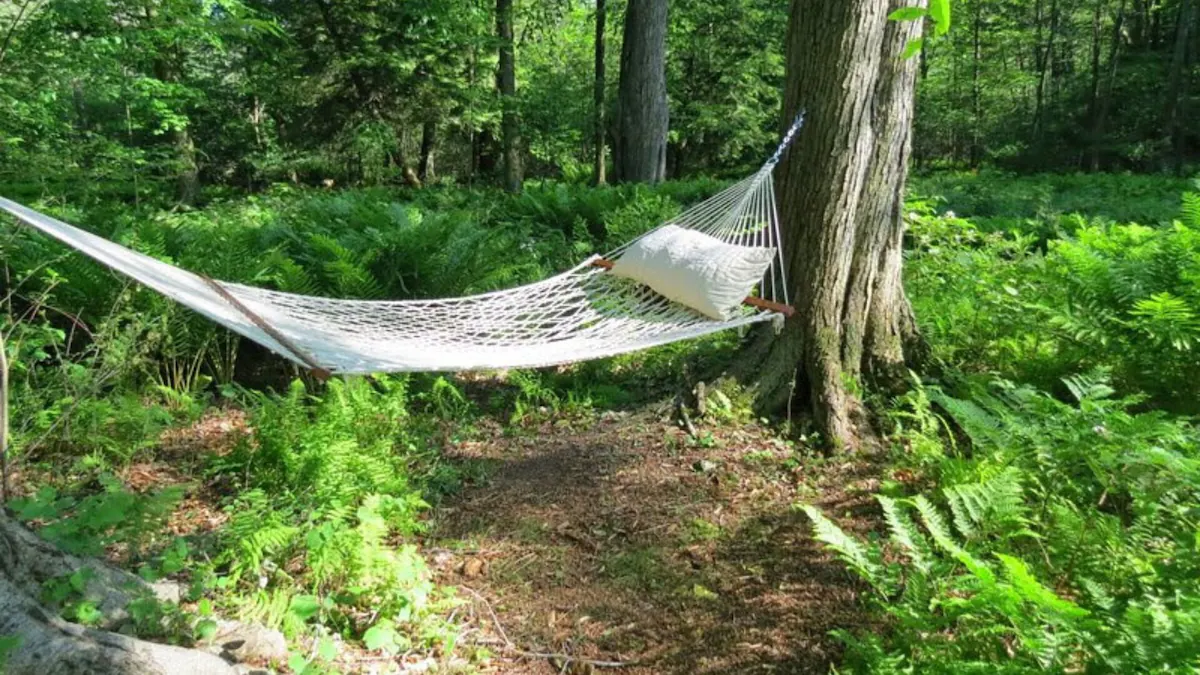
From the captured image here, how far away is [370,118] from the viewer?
8.57m

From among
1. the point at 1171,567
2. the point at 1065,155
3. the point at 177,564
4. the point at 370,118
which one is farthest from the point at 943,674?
the point at 1065,155

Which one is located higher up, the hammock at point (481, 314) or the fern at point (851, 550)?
the hammock at point (481, 314)

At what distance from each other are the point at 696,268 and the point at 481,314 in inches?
29.6

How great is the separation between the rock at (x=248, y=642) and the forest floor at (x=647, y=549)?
1.33 ft

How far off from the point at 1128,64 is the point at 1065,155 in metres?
1.69

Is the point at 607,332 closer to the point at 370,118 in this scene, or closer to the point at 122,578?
the point at 122,578

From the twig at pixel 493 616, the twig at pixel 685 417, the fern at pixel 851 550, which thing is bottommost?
the twig at pixel 493 616

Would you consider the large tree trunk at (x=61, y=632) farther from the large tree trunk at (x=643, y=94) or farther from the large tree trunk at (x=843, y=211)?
the large tree trunk at (x=643, y=94)

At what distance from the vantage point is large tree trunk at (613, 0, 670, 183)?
5875 mm

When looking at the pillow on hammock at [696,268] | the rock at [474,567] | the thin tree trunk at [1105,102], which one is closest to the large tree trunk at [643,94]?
the pillow on hammock at [696,268]

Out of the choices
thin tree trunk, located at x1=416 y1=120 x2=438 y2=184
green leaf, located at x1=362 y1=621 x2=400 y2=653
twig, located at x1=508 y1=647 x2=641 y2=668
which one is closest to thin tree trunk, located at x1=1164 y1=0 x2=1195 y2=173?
thin tree trunk, located at x1=416 y1=120 x2=438 y2=184

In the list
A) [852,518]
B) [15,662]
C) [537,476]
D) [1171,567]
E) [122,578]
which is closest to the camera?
[15,662]

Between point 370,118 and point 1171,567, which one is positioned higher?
point 370,118

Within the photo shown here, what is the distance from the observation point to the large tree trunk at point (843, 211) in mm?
2166
